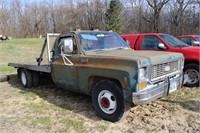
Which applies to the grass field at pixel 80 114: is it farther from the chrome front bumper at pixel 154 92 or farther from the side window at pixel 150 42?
the side window at pixel 150 42

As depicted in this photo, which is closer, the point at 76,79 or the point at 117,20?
the point at 76,79

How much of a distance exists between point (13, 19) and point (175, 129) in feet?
162

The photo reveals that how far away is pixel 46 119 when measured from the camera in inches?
198

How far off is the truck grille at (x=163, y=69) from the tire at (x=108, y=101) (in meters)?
0.73

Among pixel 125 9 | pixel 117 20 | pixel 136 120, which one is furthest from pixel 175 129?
pixel 125 9

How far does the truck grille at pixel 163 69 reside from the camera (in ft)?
14.8

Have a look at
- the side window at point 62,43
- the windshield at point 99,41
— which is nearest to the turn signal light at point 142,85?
the windshield at point 99,41

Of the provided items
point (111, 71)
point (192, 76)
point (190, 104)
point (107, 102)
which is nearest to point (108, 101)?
point (107, 102)

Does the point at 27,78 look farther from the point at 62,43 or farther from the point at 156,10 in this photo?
the point at 156,10

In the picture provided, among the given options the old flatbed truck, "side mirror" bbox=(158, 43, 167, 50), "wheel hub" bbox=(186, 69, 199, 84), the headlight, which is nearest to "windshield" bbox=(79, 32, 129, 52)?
the old flatbed truck

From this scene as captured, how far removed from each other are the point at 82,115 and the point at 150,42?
157 inches

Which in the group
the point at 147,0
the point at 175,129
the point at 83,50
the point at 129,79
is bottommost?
the point at 175,129

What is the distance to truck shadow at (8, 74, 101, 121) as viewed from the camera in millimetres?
5504

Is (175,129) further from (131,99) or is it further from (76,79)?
(76,79)
